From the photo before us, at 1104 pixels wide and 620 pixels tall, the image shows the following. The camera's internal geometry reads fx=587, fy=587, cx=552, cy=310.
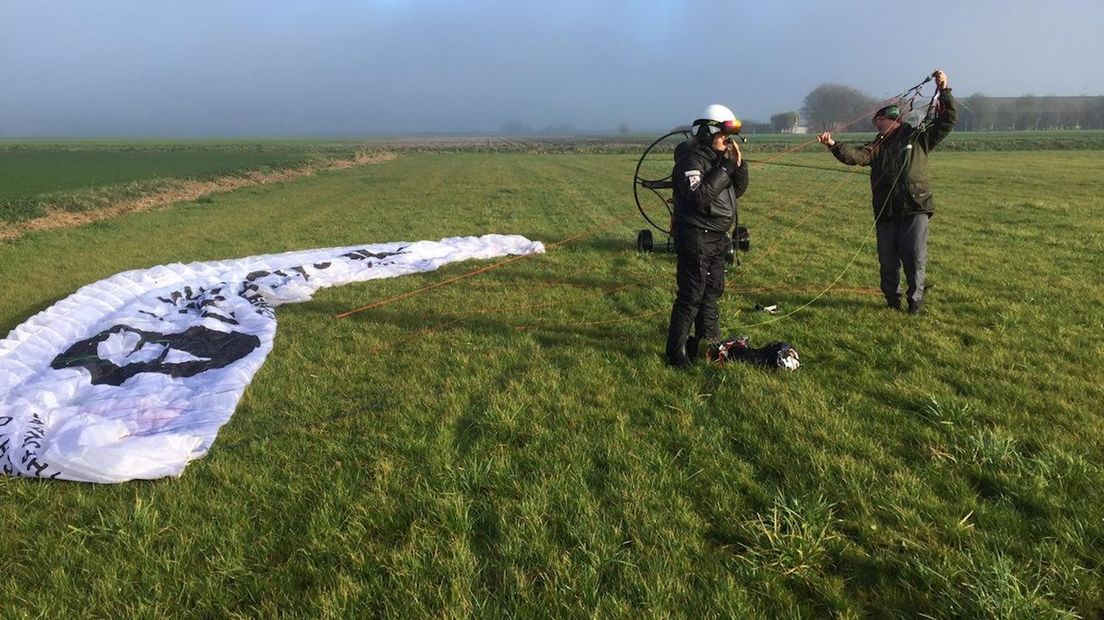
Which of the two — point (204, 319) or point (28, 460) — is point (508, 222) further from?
point (28, 460)

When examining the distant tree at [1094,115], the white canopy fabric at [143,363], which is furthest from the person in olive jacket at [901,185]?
the distant tree at [1094,115]

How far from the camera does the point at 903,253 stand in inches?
261

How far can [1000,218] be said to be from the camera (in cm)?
1313

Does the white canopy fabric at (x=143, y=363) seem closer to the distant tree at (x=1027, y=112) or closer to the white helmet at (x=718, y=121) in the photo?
the white helmet at (x=718, y=121)

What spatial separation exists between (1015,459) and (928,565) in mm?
1294

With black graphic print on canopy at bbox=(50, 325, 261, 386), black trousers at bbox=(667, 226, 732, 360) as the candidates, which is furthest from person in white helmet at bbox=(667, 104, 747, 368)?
black graphic print on canopy at bbox=(50, 325, 261, 386)

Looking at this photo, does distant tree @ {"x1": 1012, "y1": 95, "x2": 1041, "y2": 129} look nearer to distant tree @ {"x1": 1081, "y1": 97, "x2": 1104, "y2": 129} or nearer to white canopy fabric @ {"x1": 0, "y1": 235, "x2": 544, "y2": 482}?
distant tree @ {"x1": 1081, "y1": 97, "x2": 1104, "y2": 129}

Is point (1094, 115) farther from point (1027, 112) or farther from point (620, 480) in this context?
point (620, 480)

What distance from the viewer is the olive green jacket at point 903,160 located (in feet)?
20.9

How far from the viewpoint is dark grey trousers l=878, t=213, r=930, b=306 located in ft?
21.3

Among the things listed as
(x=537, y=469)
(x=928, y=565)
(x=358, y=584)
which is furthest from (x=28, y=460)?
(x=928, y=565)

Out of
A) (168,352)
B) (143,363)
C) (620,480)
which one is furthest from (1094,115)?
(143,363)

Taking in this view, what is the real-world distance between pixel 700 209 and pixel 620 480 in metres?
2.59

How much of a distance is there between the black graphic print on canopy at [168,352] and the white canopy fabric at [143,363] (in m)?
0.01
